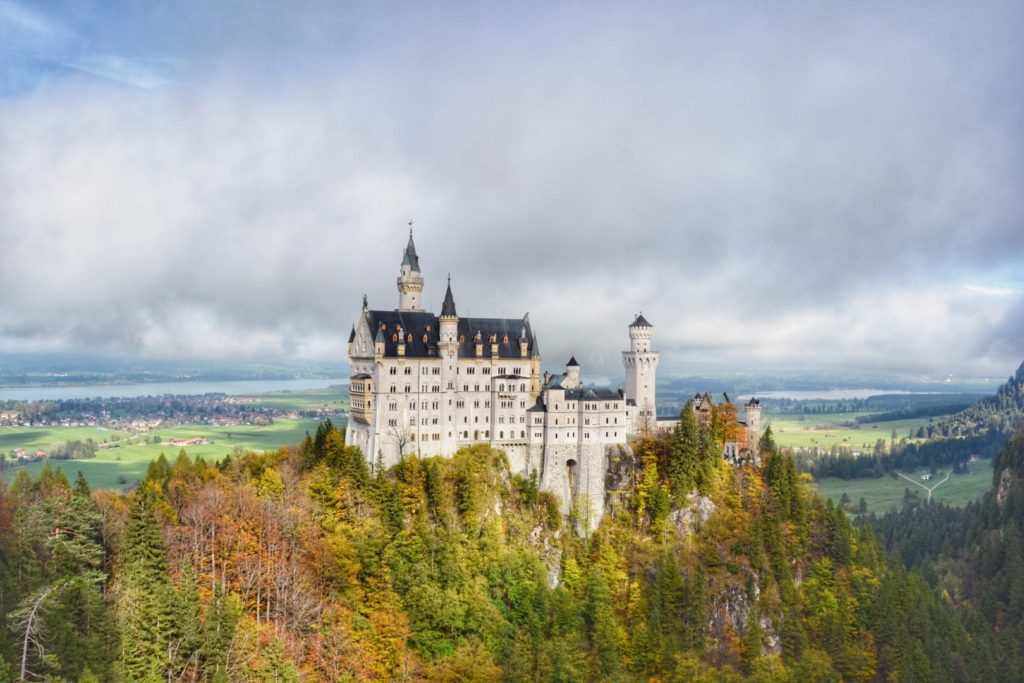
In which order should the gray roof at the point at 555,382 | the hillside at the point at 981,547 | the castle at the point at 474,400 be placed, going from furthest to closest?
the hillside at the point at 981,547 → the gray roof at the point at 555,382 → the castle at the point at 474,400

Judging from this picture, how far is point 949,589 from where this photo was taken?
498ft

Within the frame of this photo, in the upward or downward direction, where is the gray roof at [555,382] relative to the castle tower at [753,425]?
upward

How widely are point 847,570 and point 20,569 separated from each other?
81.9m

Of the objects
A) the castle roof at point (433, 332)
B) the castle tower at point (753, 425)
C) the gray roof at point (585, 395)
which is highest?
the castle roof at point (433, 332)

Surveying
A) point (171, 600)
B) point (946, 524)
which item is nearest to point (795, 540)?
point (171, 600)

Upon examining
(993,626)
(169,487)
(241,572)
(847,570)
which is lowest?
(993,626)

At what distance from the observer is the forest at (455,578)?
5953 centimetres

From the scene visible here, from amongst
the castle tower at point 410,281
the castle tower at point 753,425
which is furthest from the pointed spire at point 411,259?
the castle tower at point 753,425

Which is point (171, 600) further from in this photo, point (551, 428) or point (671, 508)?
point (671, 508)

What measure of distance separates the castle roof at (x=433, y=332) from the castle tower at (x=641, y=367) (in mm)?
12576

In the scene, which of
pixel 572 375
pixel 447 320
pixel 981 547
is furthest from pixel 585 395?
pixel 981 547

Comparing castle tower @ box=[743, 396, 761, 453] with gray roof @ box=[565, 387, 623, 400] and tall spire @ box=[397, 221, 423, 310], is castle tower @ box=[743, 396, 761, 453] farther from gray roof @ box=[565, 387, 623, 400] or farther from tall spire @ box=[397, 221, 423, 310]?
tall spire @ box=[397, 221, 423, 310]

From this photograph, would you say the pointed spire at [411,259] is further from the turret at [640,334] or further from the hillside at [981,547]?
the hillside at [981,547]

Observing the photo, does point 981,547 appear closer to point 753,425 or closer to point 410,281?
point 753,425
